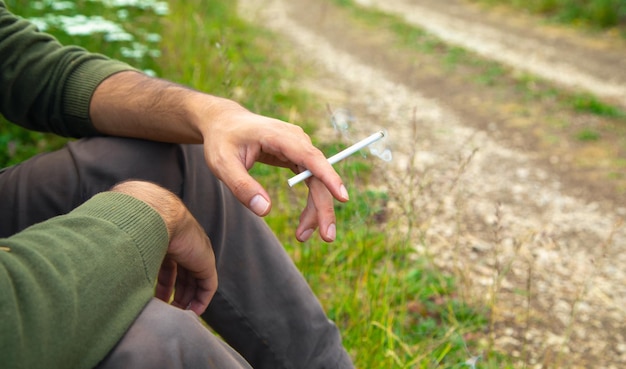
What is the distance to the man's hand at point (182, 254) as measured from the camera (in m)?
1.43

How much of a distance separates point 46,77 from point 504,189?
275 centimetres

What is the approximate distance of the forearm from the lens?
167 cm

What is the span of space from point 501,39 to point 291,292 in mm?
6156

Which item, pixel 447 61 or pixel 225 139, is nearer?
pixel 225 139

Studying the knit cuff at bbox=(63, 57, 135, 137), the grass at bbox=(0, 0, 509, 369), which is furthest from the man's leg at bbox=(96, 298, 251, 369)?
the grass at bbox=(0, 0, 509, 369)

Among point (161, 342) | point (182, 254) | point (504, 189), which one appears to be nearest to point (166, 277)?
point (182, 254)

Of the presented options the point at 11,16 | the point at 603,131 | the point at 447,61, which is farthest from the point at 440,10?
the point at 11,16

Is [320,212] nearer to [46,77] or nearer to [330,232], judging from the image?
[330,232]

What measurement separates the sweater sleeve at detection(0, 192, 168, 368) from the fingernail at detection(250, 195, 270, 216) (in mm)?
211

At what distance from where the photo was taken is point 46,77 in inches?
74.1

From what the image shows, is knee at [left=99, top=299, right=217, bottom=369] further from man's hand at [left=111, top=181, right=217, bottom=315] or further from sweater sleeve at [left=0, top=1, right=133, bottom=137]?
sweater sleeve at [left=0, top=1, right=133, bottom=137]

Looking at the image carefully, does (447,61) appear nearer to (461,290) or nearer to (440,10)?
(440,10)

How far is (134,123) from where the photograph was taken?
5.69 feet

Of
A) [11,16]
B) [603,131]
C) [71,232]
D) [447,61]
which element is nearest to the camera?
[71,232]
